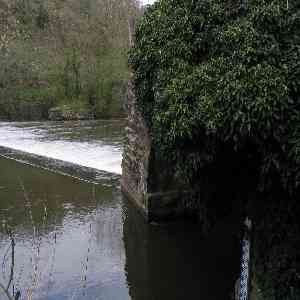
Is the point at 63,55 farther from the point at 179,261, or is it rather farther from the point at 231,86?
the point at 231,86

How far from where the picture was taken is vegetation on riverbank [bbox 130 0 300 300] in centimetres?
580

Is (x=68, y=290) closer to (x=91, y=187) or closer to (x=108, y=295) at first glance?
(x=108, y=295)

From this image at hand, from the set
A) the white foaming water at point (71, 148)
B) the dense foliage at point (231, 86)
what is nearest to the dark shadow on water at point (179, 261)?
the dense foliage at point (231, 86)

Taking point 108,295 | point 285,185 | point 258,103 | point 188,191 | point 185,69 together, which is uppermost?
point 185,69

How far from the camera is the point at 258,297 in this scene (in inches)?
260

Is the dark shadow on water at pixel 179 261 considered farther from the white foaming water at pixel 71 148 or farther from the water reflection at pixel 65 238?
the white foaming water at pixel 71 148

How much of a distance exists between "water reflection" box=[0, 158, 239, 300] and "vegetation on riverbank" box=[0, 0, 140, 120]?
89.9ft

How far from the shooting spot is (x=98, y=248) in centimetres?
963

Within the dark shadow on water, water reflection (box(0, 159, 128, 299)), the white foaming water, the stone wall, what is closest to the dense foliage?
the dark shadow on water

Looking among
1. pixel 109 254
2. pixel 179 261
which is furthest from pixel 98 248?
pixel 179 261

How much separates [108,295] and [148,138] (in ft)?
13.1

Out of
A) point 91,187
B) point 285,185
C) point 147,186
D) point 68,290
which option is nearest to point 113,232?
point 147,186

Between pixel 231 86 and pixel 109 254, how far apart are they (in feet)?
15.7

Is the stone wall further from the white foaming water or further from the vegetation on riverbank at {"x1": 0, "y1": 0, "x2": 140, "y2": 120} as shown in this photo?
the vegetation on riverbank at {"x1": 0, "y1": 0, "x2": 140, "y2": 120}
